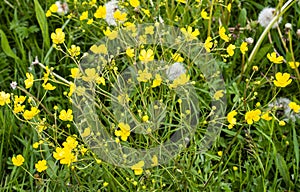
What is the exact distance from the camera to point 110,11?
1958 millimetres

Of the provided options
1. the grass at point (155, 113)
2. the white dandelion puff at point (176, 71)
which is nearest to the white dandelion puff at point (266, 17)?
the grass at point (155, 113)

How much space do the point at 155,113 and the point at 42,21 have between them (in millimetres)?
714

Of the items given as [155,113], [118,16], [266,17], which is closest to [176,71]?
[155,113]

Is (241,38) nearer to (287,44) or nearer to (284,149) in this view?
(287,44)

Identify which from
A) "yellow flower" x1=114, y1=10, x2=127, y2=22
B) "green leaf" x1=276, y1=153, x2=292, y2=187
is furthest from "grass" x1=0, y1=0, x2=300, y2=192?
"yellow flower" x1=114, y1=10, x2=127, y2=22

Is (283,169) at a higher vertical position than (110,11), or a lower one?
lower

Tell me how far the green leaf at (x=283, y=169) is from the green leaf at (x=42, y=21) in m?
0.88

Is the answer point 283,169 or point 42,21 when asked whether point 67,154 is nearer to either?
point 283,169

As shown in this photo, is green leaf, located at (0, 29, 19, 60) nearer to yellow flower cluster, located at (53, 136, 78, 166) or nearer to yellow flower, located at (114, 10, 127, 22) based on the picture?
yellow flower, located at (114, 10, 127, 22)

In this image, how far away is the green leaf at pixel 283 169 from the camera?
5.34 feet

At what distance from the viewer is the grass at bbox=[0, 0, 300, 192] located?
1.45 metres

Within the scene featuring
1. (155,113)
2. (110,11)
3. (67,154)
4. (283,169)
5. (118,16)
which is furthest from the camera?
→ (110,11)

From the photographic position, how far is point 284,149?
1.70 meters

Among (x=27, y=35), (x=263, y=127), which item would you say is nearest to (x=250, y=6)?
(x=263, y=127)
